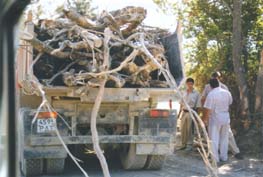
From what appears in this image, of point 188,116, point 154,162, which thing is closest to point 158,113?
point 154,162

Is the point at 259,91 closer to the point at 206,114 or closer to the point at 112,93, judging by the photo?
the point at 206,114

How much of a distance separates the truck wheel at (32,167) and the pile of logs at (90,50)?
1151mm

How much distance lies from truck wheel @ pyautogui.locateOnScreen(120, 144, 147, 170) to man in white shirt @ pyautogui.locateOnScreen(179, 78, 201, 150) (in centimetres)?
253

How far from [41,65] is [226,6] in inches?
232

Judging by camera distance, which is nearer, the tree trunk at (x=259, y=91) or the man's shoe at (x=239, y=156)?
the man's shoe at (x=239, y=156)

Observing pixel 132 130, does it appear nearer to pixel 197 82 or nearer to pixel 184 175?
pixel 184 175

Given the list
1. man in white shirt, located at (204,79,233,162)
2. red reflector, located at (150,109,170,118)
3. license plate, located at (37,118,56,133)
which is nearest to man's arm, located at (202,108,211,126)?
man in white shirt, located at (204,79,233,162)

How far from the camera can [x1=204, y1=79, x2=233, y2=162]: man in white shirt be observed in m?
9.83

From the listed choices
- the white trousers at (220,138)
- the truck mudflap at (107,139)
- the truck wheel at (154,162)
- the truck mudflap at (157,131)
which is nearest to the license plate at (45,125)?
the truck mudflap at (107,139)

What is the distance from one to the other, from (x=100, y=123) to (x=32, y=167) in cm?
114

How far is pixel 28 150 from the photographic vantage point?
307 inches

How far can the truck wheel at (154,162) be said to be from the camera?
28.3 feet

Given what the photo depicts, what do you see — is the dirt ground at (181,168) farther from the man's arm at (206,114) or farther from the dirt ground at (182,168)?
the man's arm at (206,114)

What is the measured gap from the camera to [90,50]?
25.0 ft
